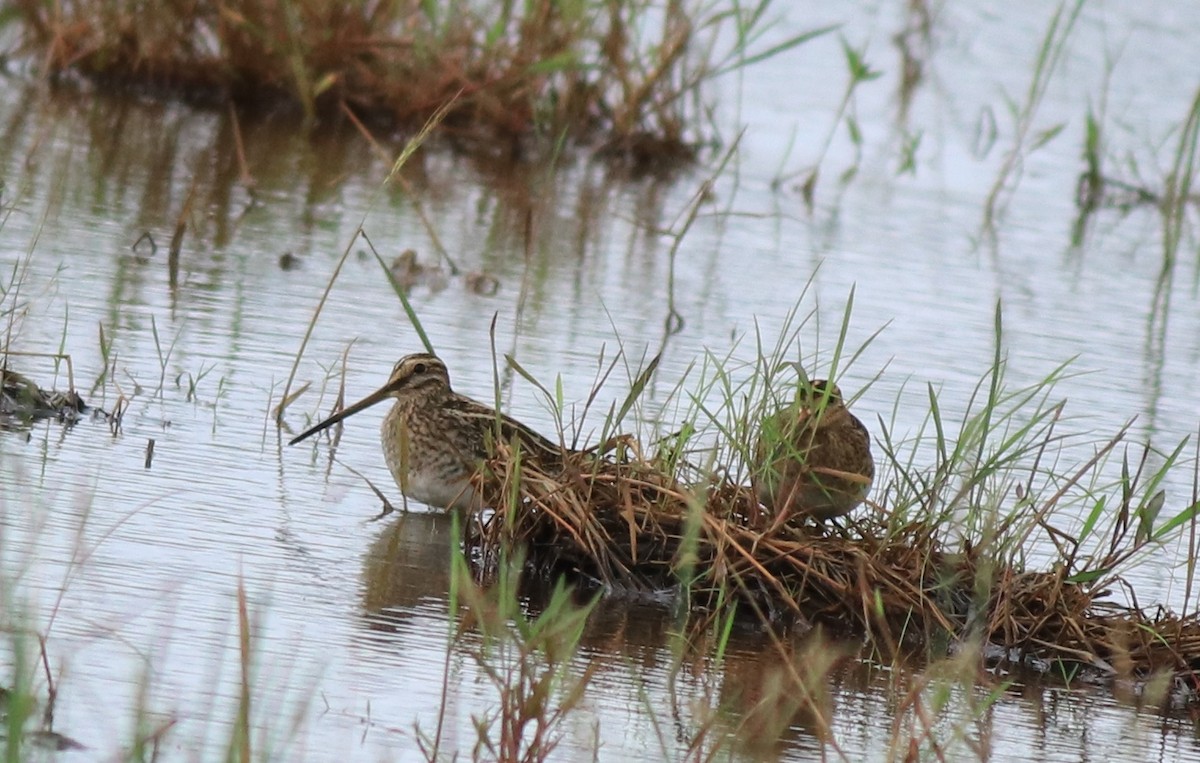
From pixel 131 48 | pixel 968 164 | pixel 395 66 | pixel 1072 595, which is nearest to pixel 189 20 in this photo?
pixel 131 48

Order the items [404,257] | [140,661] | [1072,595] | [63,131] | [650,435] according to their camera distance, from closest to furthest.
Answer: [140,661], [1072,595], [650,435], [404,257], [63,131]

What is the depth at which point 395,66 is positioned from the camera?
1229cm

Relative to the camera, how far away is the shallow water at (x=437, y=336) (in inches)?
185

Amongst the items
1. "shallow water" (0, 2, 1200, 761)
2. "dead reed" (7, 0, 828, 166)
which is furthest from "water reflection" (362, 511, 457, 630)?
"dead reed" (7, 0, 828, 166)

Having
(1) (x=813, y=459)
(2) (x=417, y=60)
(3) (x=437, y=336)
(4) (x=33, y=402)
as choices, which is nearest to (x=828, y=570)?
(1) (x=813, y=459)

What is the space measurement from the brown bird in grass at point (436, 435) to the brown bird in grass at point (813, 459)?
1.97ft

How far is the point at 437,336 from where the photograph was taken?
324 inches

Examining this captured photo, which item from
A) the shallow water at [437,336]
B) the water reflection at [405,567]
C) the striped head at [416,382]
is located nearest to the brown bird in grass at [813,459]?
the shallow water at [437,336]

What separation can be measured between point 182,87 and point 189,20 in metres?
0.53

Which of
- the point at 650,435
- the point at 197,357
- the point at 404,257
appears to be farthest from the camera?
the point at 404,257

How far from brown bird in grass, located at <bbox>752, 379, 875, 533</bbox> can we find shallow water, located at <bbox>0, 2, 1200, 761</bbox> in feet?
1.37

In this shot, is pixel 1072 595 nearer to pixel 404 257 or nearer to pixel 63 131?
pixel 404 257

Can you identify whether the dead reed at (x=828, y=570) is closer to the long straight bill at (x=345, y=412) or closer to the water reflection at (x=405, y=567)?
the water reflection at (x=405, y=567)

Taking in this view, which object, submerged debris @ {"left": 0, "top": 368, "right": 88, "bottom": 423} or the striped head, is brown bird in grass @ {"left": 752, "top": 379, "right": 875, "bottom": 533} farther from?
submerged debris @ {"left": 0, "top": 368, "right": 88, "bottom": 423}
